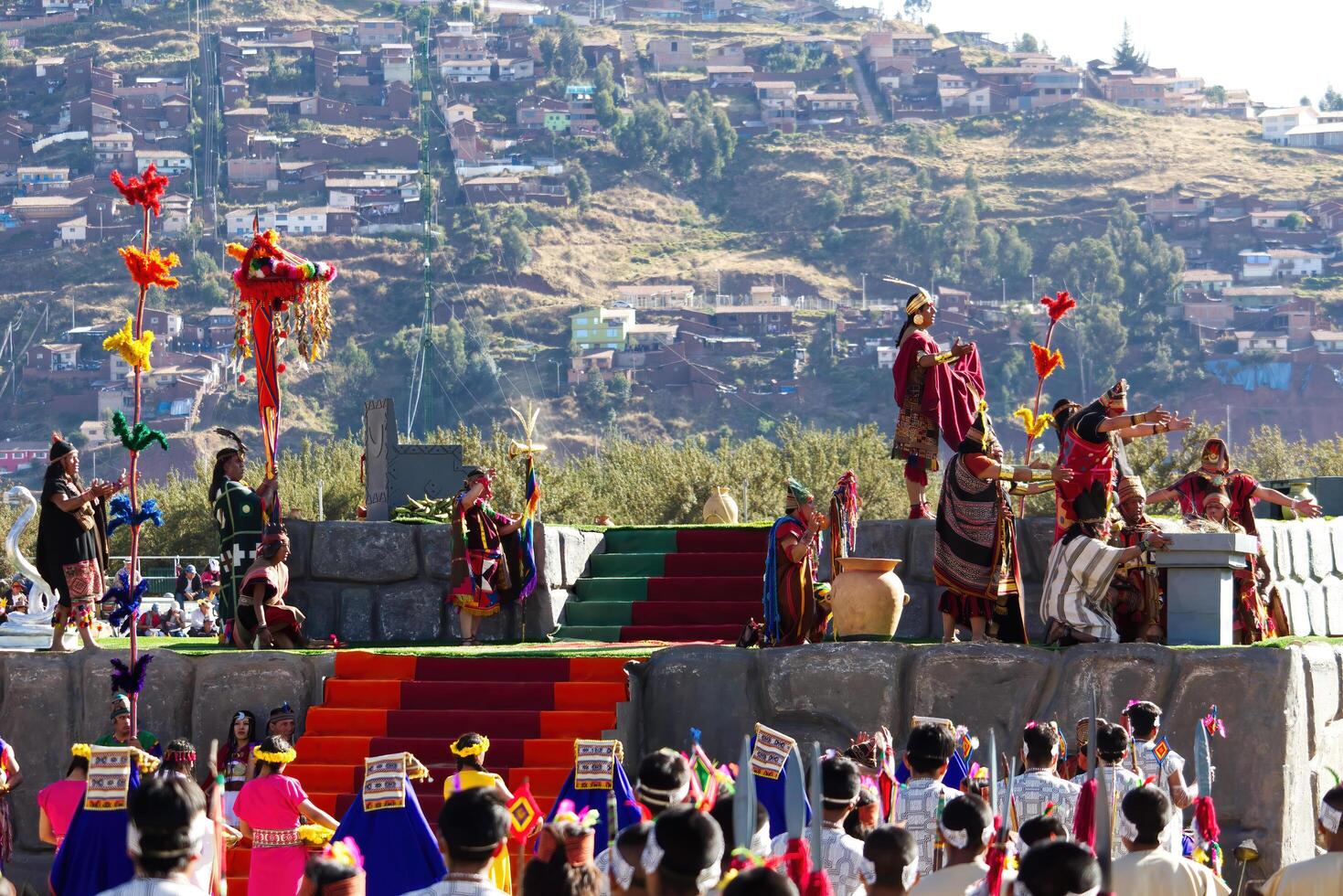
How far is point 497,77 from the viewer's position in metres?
189

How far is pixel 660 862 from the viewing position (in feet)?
19.4

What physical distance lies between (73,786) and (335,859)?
173 inches

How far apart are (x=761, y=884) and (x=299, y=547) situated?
1165 centimetres

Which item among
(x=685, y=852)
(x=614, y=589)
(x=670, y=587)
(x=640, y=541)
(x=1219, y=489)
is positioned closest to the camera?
(x=685, y=852)

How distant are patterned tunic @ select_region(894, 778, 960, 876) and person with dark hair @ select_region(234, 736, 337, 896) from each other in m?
2.99

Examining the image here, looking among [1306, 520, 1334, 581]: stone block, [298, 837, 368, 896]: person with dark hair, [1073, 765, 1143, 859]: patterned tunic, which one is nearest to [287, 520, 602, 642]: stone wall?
[1306, 520, 1334, 581]: stone block

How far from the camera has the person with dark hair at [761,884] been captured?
17.9ft

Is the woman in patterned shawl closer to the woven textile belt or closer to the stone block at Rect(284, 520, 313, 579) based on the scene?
the woven textile belt

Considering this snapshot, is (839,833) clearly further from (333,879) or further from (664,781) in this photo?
(333,879)

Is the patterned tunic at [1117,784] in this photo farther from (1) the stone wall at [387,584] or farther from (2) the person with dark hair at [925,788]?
(1) the stone wall at [387,584]

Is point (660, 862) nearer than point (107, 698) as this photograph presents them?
Yes

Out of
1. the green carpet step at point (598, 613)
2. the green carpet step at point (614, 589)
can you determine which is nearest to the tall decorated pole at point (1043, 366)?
the green carpet step at point (614, 589)

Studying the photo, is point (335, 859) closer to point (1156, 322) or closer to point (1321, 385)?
point (1321, 385)

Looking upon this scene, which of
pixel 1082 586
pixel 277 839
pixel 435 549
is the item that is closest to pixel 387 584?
pixel 435 549
